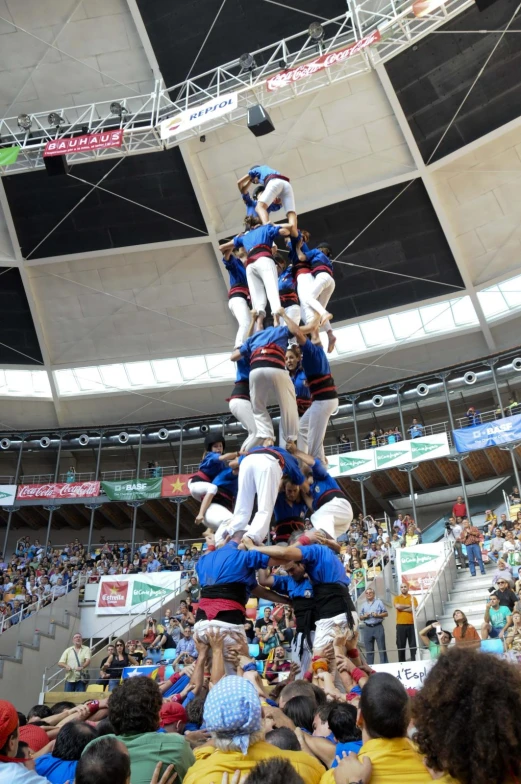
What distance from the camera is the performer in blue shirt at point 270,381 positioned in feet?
25.2

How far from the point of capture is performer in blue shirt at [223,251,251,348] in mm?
9555

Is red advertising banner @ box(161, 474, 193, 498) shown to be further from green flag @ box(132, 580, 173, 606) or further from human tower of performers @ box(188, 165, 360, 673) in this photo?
human tower of performers @ box(188, 165, 360, 673)

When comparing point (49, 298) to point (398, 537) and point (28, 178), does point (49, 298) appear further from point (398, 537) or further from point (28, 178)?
point (398, 537)

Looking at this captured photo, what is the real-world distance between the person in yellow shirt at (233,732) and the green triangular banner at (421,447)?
23883 millimetres

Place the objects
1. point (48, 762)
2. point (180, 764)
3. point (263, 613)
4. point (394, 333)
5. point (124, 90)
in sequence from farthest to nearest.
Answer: point (394, 333) → point (124, 90) → point (263, 613) → point (48, 762) → point (180, 764)

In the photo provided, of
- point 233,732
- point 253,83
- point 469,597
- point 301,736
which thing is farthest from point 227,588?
point 253,83

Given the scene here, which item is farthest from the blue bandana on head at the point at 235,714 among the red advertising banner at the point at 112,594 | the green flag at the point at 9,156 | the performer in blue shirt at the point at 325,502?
the green flag at the point at 9,156

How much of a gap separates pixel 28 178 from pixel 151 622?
1672 cm

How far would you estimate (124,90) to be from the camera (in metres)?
25.1

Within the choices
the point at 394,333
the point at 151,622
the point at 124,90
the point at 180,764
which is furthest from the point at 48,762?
the point at 394,333

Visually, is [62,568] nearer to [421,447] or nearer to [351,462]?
[351,462]

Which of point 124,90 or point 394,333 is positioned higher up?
point 124,90

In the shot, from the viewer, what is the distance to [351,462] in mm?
27547

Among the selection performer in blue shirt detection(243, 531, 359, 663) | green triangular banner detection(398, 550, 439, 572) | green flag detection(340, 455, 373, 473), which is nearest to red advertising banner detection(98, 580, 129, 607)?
green flag detection(340, 455, 373, 473)
